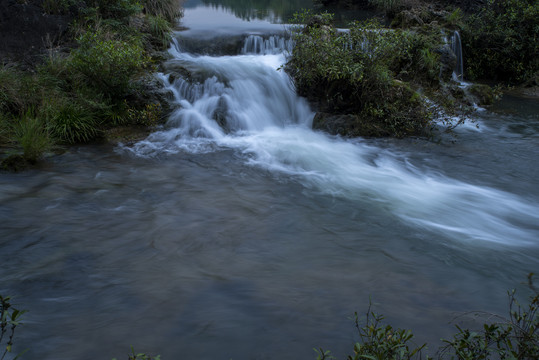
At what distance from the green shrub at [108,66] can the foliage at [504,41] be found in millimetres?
12044

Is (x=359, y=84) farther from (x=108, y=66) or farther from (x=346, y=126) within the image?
(x=108, y=66)

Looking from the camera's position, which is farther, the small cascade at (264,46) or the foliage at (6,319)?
the small cascade at (264,46)

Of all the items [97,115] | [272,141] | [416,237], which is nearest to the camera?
[416,237]

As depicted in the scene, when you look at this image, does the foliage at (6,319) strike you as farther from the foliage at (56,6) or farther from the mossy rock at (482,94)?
the mossy rock at (482,94)

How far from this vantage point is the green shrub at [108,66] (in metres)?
7.51

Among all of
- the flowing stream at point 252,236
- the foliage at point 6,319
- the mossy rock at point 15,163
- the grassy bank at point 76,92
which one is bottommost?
the flowing stream at point 252,236

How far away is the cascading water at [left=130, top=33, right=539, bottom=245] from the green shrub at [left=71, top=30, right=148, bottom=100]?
3.58 ft

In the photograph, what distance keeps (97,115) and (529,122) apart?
1061 cm

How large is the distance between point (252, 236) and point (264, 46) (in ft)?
27.6

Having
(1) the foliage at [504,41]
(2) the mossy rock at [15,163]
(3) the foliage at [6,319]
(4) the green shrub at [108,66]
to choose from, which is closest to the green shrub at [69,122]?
(4) the green shrub at [108,66]

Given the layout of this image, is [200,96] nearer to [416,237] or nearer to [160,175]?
[160,175]

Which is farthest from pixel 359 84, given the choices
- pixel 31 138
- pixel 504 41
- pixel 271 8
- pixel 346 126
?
pixel 271 8

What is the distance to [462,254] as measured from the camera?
437cm

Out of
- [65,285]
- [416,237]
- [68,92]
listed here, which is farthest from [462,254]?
[68,92]
